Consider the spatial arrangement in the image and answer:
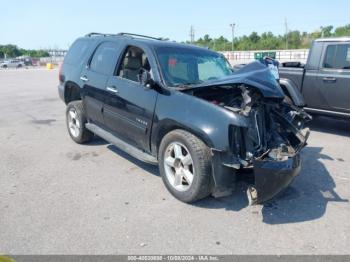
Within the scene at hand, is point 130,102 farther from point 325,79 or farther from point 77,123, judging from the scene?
point 325,79

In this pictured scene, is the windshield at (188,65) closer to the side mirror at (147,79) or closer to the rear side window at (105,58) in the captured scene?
the side mirror at (147,79)

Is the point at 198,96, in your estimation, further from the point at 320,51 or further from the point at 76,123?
the point at 320,51

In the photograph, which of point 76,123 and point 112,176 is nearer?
point 112,176

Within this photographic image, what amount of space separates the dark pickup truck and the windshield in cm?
206

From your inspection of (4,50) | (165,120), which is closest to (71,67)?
(165,120)

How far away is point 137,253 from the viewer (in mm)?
3271

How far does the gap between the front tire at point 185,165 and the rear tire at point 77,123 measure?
2414 millimetres

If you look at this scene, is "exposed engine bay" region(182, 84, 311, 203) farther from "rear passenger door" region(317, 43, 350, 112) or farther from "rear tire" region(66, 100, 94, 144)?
"rear passenger door" region(317, 43, 350, 112)

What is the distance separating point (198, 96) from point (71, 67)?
126 inches

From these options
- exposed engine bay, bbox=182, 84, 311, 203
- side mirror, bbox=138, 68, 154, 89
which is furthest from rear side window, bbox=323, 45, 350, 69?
side mirror, bbox=138, 68, 154, 89

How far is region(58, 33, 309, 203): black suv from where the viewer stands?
149 inches

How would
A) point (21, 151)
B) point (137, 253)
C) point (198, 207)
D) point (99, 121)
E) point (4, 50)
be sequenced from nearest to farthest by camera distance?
point (137, 253)
point (198, 207)
point (99, 121)
point (21, 151)
point (4, 50)

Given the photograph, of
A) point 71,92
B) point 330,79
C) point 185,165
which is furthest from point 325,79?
point 71,92

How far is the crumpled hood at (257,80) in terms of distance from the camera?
406 centimetres
